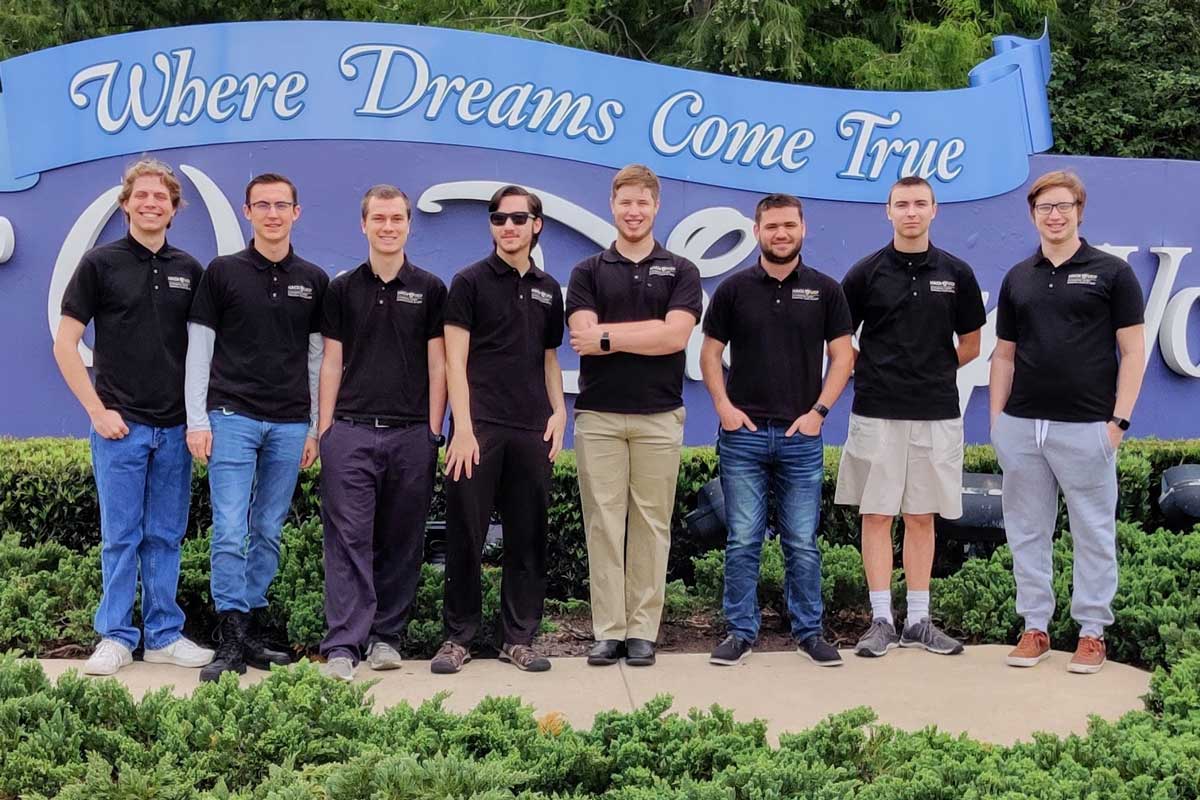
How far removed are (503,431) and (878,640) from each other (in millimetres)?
1762

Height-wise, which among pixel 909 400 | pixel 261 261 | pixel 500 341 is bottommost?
pixel 909 400

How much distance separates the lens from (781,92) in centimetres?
763

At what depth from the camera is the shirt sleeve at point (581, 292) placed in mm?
4898

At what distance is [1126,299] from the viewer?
4867 millimetres

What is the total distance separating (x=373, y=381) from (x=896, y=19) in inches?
413

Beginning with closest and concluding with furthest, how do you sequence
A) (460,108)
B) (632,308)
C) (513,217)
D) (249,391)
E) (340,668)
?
(340,668), (249,391), (513,217), (632,308), (460,108)

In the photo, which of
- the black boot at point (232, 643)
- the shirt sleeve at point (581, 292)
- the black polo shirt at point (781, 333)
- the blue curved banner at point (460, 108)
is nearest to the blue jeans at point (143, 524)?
the black boot at point (232, 643)

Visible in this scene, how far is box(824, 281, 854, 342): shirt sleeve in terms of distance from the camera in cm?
504

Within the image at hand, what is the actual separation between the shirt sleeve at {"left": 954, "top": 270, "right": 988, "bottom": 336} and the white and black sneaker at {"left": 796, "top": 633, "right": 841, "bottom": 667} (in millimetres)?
1435

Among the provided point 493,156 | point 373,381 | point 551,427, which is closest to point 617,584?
point 551,427

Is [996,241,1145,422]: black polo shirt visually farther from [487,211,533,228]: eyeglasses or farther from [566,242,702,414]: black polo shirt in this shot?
[487,211,533,228]: eyeglasses

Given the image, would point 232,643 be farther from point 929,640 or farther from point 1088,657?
point 1088,657

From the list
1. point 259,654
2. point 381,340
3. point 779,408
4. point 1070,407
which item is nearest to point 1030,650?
point 1070,407

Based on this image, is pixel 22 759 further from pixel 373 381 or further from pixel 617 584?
pixel 617 584
